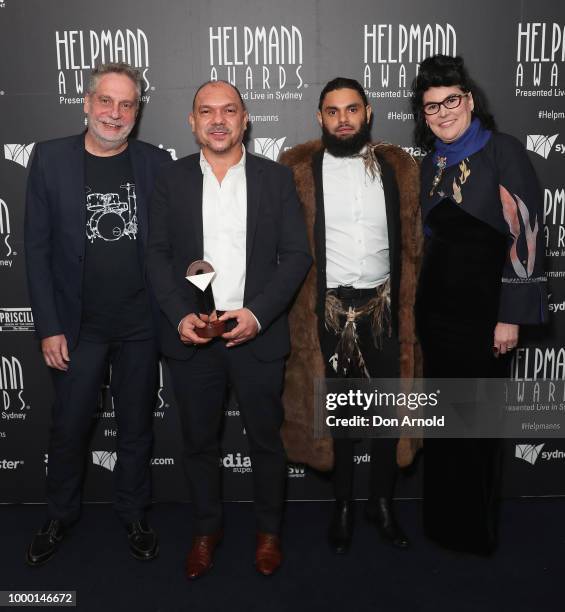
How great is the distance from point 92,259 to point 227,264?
0.59m

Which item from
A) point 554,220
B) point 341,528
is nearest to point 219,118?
point 554,220

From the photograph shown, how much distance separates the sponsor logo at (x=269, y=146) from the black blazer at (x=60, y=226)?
24.6 inches

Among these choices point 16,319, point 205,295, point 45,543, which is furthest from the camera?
point 16,319

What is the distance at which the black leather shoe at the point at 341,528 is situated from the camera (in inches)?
114

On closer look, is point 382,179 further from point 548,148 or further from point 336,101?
point 548,148

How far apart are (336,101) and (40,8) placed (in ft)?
5.07

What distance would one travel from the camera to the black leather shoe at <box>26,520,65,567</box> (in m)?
2.79

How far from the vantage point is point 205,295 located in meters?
2.32

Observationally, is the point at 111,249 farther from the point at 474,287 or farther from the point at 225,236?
the point at 474,287

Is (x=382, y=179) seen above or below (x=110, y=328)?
above

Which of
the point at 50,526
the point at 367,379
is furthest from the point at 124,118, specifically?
the point at 50,526

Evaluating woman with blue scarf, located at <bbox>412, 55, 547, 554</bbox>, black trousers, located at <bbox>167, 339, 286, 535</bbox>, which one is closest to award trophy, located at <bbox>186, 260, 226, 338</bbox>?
black trousers, located at <bbox>167, 339, 286, 535</bbox>

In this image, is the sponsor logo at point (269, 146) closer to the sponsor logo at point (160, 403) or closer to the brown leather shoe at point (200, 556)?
the sponsor logo at point (160, 403)

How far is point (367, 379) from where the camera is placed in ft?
9.18
